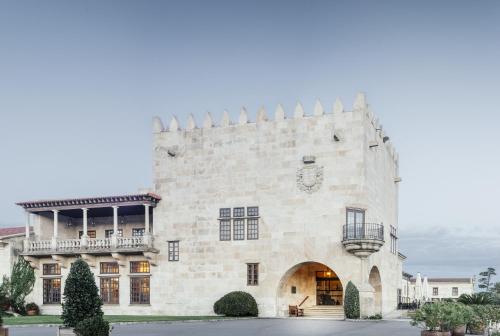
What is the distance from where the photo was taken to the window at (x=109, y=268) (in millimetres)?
43559

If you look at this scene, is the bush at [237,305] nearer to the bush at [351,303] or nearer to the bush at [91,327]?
the bush at [351,303]

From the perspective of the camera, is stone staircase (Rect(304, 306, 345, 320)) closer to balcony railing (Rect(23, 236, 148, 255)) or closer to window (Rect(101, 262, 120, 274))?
balcony railing (Rect(23, 236, 148, 255))

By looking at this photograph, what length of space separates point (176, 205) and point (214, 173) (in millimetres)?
3371

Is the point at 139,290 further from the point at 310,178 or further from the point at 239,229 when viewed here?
the point at 310,178

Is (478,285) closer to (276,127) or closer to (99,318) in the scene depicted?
(276,127)

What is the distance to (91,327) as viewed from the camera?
63.9 feet

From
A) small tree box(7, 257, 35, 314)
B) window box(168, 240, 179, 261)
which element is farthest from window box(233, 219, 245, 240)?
small tree box(7, 257, 35, 314)

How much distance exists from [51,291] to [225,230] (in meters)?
13.3

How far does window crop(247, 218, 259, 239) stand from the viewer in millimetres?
40266

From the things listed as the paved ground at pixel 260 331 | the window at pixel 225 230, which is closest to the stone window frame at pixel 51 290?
the window at pixel 225 230

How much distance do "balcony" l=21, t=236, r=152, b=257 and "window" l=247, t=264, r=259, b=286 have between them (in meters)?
6.57

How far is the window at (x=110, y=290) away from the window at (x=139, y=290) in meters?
1.04

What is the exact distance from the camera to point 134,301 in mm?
42844

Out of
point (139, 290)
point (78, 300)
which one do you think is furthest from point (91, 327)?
point (139, 290)
